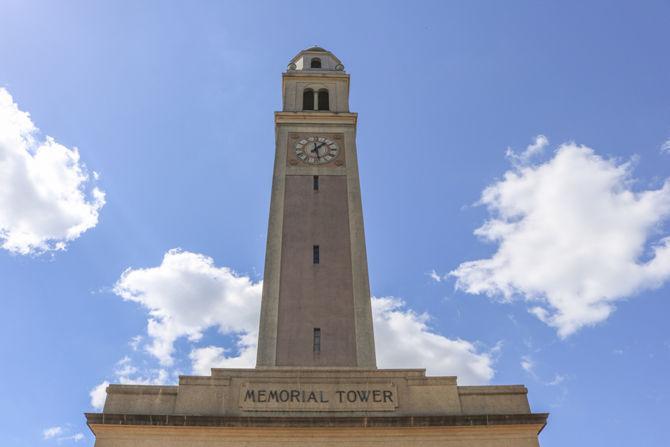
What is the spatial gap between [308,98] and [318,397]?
22390 millimetres

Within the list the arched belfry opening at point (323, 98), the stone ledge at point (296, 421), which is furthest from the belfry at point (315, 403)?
the arched belfry opening at point (323, 98)

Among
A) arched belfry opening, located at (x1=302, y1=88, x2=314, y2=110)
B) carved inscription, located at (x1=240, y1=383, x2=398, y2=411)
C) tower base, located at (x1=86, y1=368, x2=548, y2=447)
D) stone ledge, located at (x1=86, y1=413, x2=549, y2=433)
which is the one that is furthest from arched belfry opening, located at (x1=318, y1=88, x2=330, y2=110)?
stone ledge, located at (x1=86, y1=413, x2=549, y2=433)

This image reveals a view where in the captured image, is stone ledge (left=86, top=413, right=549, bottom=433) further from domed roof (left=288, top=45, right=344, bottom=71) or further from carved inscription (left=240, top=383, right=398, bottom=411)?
domed roof (left=288, top=45, right=344, bottom=71)

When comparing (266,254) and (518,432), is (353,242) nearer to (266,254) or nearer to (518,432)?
(266,254)

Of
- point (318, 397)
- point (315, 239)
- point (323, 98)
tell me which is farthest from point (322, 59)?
point (318, 397)

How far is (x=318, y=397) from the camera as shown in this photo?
68.7 ft

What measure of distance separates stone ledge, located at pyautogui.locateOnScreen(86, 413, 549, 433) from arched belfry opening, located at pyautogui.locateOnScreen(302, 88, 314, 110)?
74.1ft

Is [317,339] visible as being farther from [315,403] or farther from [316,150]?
[316,150]

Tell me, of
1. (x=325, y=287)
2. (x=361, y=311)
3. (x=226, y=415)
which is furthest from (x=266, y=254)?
(x=226, y=415)

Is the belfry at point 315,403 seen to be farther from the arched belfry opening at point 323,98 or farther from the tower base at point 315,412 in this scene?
the arched belfry opening at point 323,98

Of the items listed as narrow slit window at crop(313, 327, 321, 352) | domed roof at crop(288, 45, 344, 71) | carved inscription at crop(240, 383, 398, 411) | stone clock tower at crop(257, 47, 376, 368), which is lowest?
carved inscription at crop(240, 383, 398, 411)

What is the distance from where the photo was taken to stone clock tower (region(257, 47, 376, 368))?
25.8 meters

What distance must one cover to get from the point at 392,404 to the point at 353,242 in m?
10.1

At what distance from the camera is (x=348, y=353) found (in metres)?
25.5
